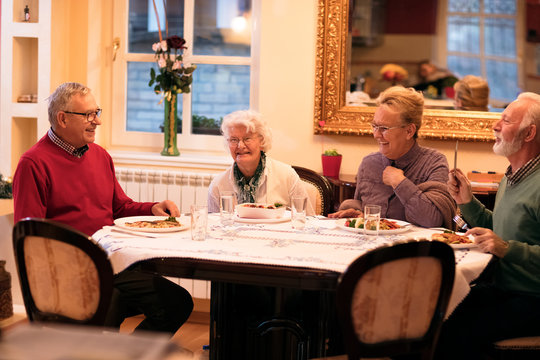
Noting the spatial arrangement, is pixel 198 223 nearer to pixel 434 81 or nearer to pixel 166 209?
pixel 166 209

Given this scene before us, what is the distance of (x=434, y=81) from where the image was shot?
13.0ft

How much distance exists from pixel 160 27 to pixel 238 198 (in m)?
1.80

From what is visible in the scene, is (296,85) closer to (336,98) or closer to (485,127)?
(336,98)

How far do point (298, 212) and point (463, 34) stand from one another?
192 cm

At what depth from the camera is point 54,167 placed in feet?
9.26

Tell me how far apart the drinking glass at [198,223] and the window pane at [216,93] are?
7.04ft

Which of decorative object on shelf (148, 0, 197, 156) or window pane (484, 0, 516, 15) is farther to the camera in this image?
decorative object on shelf (148, 0, 197, 156)

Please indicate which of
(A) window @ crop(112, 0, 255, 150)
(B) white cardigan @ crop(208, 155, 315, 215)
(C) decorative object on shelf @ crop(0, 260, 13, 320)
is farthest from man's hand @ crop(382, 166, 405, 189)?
(C) decorative object on shelf @ crop(0, 260, 13, 320)

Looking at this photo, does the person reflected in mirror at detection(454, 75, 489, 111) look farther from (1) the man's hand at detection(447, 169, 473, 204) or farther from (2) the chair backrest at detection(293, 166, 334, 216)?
(1) the man's hand at detection(447, 169, 473, 204)

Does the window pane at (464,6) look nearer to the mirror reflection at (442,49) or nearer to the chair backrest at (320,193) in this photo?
the mirror reflection at (442,49)

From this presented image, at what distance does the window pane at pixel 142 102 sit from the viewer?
15.0ft

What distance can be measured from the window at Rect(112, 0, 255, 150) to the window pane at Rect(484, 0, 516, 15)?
1433 mm

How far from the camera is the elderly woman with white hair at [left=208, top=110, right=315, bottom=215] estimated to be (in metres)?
3.18

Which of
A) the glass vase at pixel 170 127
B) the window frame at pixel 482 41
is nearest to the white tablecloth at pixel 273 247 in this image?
the window frame at pixel 482 41
